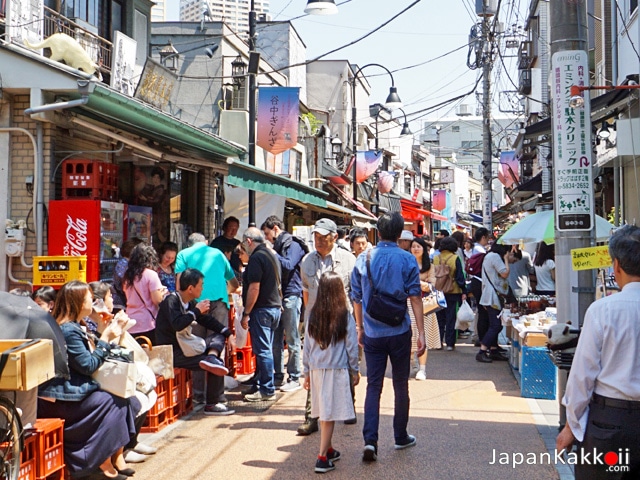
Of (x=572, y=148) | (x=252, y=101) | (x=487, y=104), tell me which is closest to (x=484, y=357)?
(x=572, y=148)

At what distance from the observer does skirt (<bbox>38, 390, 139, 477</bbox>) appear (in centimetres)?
567

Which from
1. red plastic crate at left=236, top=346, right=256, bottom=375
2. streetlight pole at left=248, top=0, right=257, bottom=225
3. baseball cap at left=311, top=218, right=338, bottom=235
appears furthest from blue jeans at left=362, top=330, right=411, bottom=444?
streetlight pole at left=248, top=0, right=257, bottom=225

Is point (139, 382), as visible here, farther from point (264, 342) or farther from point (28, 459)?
point (264, 342)

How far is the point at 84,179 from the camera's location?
950cm

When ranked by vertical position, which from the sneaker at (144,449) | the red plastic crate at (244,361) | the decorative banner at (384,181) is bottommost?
the sneaker at (144,449)

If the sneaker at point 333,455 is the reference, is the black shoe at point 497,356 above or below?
above

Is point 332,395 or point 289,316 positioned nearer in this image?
point 332,395

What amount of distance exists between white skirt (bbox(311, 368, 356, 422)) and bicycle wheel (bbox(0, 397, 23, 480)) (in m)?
2.50

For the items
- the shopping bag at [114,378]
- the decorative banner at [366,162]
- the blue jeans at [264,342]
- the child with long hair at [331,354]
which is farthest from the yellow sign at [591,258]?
the decorative banner at [366,162]

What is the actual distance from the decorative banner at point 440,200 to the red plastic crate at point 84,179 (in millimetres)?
48583

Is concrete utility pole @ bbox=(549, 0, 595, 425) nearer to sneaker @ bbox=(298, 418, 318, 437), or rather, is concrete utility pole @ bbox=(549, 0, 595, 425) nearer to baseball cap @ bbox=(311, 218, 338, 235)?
sneaker @ bbox=(298, 418, 318, 437)

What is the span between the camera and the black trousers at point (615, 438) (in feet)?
11.8

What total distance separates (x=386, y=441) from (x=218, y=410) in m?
2.12

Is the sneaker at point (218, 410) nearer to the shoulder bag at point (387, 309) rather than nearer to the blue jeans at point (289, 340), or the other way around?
the blue jeans at point (289, 340)
